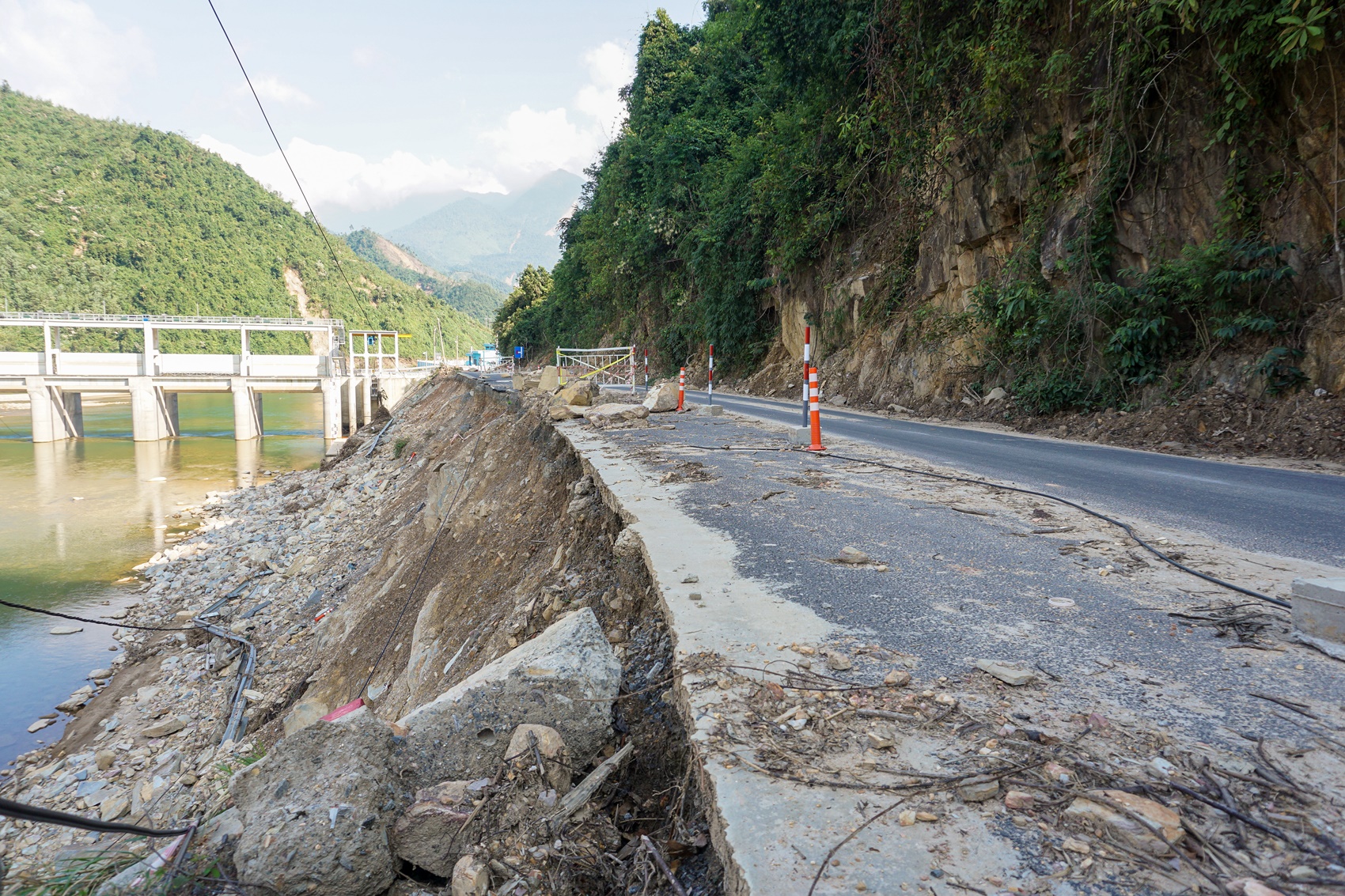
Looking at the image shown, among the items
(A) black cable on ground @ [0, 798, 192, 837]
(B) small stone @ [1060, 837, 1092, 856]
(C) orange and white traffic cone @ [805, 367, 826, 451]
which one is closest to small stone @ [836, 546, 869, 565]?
(B) small stone @ [1060, 837, 1092, 856]

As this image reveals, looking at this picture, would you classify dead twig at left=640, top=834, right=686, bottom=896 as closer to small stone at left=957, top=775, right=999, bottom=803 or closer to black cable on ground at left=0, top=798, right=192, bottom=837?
small stone at left=957, top=775, right=999, bottom=803

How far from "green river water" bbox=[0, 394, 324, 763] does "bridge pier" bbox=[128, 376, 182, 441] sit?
0.85 meters

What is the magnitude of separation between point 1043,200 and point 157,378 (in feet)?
170

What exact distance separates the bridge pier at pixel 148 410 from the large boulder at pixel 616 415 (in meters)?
44.8

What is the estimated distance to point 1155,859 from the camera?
5.03 feet

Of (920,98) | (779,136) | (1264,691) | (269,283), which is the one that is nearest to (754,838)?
(1264,691)

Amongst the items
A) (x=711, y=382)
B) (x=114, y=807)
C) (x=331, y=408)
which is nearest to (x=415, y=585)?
(x=114, y=807)

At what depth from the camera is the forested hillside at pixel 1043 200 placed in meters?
8.75

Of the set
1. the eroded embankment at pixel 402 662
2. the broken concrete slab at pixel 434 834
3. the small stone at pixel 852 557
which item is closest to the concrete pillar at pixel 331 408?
the eroded embankment at pixel 402 662

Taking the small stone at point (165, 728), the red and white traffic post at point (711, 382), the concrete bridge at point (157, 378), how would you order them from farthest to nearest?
the concrete bridge at point (157, 378) → the red and white traffic post at point (711, 382) → the small stone at point (165, 728)

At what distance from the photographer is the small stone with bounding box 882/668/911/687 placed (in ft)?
7.84

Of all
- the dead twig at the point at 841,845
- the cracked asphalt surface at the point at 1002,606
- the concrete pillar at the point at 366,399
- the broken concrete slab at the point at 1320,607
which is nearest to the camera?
the dead twig at the point at 841,845

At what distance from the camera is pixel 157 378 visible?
45.4 metres

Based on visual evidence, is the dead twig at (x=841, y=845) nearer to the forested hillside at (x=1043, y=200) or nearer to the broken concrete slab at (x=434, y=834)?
the broken concrete slab at (x=434, y=834)
